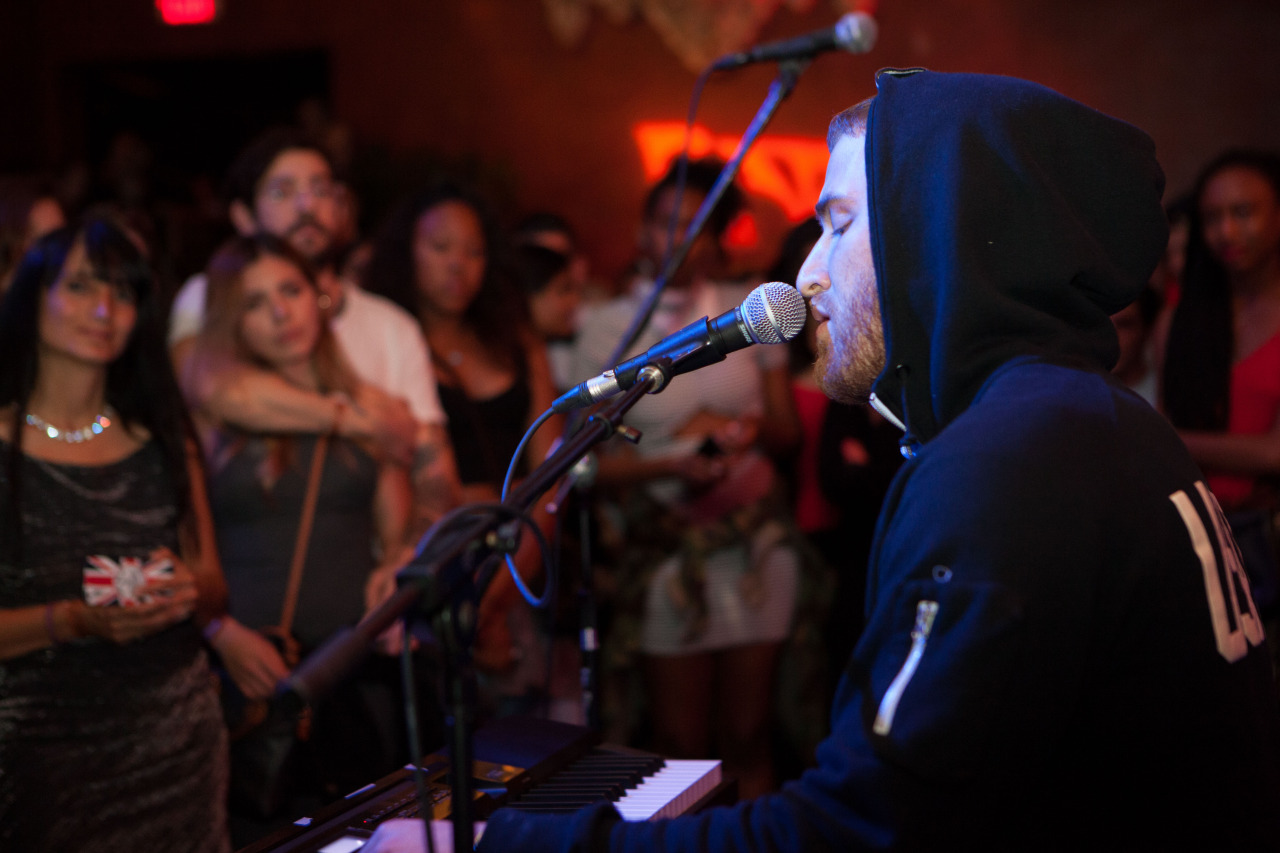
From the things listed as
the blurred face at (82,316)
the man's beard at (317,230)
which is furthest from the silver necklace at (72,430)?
the man's beard at (317,230)

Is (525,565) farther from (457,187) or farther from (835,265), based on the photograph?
(835,265)

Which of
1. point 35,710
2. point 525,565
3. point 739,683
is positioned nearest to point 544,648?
point 525,565

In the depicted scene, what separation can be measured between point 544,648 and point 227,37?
5.98 m

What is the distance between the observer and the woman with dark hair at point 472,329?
3.20m

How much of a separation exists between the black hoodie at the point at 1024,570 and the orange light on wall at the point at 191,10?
7340 mm

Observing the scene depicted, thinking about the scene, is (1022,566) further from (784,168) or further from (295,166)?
(784,168)

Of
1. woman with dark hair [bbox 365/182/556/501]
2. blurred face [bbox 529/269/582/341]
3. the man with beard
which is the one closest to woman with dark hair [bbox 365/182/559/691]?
woman with dark hair [bbox 365/182/556/501]

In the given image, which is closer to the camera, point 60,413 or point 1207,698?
point 1207,698

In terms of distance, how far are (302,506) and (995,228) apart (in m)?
1.95

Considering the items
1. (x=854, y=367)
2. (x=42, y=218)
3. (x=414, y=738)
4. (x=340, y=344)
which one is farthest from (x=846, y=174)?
(x=42, y=218)

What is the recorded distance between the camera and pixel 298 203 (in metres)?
3.21

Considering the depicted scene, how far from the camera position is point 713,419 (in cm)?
350

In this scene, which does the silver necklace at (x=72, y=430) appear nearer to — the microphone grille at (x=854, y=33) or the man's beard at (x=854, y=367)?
the man's beard at (x=854, y=367)

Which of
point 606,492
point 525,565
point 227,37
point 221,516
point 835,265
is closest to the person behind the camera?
point 835,265
